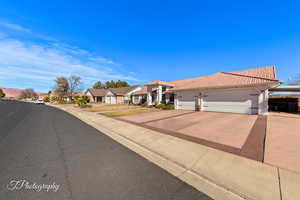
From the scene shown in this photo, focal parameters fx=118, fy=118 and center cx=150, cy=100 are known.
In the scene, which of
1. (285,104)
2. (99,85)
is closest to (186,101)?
(285,104)

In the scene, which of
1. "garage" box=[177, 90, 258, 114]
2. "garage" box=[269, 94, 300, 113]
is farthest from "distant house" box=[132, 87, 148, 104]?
"garage" box=[269, 94, 300, 113]

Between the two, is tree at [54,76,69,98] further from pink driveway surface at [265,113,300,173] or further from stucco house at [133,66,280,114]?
pink driveway surface at [265,113,300,173]

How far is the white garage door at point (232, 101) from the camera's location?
11406mm

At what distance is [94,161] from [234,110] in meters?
13.7

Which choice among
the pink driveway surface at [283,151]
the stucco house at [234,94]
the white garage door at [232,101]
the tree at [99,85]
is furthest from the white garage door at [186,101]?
the tree at [99,85]

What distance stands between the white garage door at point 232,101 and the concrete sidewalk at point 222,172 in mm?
10431

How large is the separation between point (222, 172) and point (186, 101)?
45.1ft

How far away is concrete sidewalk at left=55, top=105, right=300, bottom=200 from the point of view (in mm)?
2351

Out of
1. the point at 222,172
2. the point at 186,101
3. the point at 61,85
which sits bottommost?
the point at 222,172

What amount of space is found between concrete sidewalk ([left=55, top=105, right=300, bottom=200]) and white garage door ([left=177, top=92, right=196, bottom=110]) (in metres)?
11.7

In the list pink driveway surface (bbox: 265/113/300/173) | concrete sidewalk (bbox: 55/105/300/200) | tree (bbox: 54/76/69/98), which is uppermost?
tree (bbox: 54/76/69/98)

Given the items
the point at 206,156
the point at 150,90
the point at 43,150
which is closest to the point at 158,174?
the point at 206,156

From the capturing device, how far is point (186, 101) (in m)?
16.3

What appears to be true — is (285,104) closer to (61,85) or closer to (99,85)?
(61,85)
